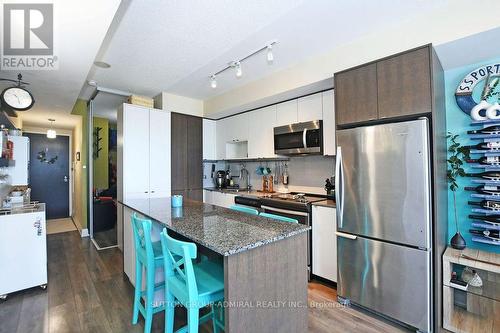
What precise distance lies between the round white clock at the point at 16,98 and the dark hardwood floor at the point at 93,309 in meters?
2.00

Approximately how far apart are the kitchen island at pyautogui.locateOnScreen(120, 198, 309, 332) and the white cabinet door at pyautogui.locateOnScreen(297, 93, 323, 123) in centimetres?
178

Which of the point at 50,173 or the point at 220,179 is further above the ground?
the point at 50,173

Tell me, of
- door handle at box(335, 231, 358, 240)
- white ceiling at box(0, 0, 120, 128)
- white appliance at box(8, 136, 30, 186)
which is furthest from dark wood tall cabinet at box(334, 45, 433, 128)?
white appliance at box(8, 136, 30, 186)

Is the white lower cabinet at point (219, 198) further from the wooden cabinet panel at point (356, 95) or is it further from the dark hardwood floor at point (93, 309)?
the wooden cabinet panel at point (356, 95)

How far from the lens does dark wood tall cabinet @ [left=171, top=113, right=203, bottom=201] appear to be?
405 cm

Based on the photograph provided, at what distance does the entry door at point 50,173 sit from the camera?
19.7 ft

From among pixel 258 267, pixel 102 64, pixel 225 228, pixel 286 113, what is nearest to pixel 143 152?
pixel 102 64

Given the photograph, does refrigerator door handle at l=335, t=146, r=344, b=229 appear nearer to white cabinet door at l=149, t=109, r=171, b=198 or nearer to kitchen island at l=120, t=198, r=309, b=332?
kitchen island at l=120, t=198, r=309, b=332

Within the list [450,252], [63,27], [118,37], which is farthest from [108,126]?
[450,252]

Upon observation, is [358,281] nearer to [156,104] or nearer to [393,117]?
[393,117]

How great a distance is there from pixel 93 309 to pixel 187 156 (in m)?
2.50

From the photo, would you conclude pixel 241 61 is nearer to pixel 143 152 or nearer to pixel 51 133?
pixel 143 152

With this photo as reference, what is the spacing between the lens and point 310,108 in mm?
3102

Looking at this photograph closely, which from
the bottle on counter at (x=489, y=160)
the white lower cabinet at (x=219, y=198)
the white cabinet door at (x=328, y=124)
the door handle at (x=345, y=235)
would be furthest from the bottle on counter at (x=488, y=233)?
the white lower cabinet at (x=219, y=198)
